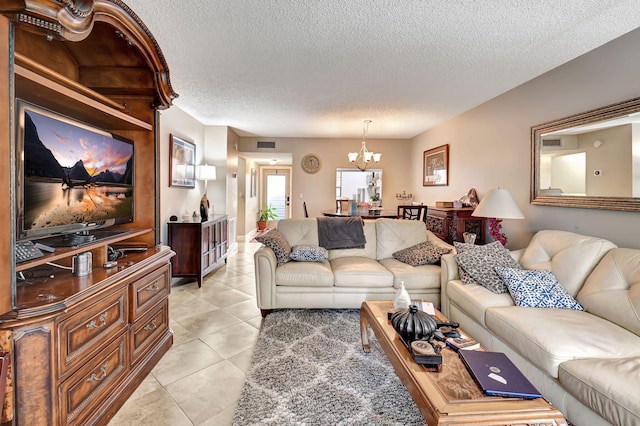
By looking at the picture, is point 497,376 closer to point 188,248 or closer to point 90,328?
point 90,328

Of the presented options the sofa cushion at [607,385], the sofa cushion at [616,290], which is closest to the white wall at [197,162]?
the sofa cushion at [607,385]

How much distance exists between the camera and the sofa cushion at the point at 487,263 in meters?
2.42

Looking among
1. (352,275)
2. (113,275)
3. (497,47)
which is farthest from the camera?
(352,275)

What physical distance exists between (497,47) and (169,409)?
3599 mm

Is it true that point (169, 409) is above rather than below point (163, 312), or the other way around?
below

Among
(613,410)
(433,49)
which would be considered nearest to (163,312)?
(613,410)

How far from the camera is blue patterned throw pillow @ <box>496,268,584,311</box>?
6.81ft

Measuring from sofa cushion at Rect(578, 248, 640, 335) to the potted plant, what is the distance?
830 centimetres

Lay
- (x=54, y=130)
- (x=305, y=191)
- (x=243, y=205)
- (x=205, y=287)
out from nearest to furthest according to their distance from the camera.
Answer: (x=54, y=130) → (x=205, y=287) → (x=305, y=191) → (x=243, y=205)

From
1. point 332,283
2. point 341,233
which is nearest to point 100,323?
point 332,283

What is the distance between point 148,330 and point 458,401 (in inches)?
78.6

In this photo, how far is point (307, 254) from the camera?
3.28 meters

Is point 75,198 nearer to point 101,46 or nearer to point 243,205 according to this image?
point 101,46

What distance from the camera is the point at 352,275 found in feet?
9.84
